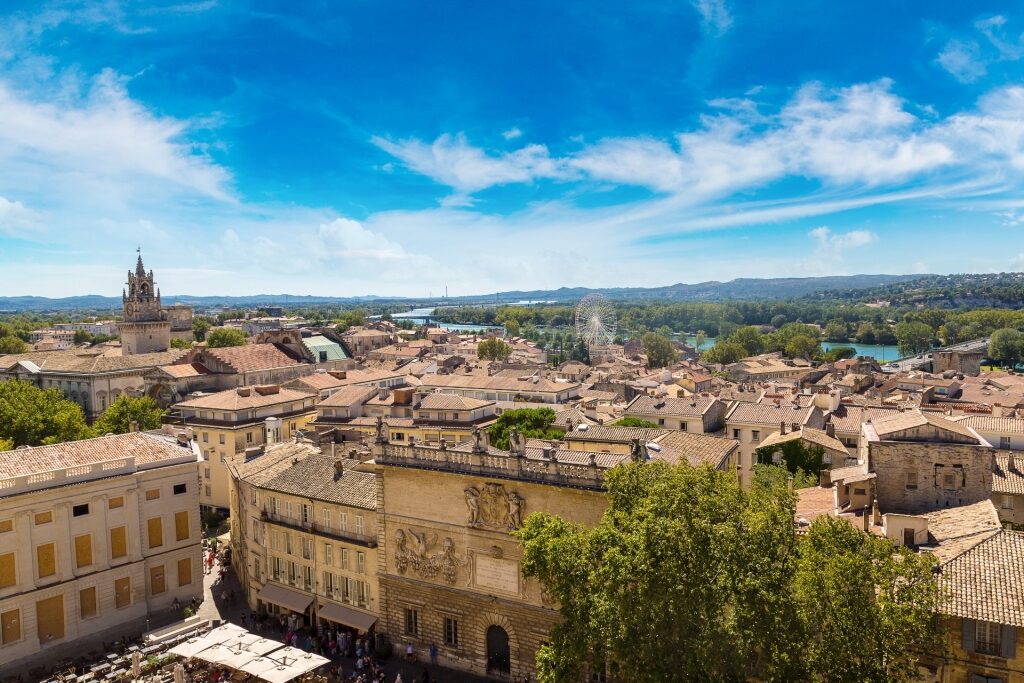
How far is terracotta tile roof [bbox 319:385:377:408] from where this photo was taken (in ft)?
234

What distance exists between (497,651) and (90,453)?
80.5 ft

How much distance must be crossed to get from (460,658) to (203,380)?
7309 cm

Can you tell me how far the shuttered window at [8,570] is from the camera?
3422 cm

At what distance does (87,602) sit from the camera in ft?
122

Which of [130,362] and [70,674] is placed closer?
[70,674]

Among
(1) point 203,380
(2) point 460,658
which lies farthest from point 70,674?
(1) point 203,380

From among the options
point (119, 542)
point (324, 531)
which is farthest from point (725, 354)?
point (119, 542)

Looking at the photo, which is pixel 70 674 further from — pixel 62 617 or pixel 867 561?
pixel 867 561

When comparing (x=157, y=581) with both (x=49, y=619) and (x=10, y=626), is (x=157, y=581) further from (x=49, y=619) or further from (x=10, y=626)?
(x=10, y=626)

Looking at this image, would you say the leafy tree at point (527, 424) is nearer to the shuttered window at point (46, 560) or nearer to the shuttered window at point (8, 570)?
the shuttered window at point (46, 560)

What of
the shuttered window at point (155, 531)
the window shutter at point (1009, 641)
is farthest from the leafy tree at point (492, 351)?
the window shutter at point (1009, 641)

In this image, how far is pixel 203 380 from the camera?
95812 mm

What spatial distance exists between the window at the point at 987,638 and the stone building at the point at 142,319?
425 feet

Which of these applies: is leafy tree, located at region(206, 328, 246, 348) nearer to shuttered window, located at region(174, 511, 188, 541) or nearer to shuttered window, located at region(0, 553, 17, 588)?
shuttered window, located at region(174, 511, 188, 541)
